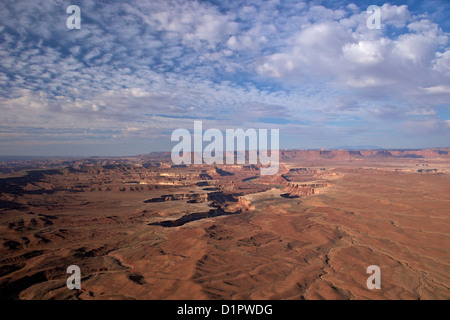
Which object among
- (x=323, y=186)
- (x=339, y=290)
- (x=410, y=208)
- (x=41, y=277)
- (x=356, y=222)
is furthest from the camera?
(x=323, y=186)

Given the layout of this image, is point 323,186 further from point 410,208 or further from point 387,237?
point 387,237

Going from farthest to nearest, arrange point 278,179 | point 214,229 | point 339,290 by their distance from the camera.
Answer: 1. point 278,179
2. point 214,229
3. point 339,290

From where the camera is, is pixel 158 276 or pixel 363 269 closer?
pixel 158 276

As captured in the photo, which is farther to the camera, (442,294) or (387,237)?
(387,237)

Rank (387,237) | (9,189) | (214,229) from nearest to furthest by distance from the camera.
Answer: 1. (387,237)
2. (214,229)
3. (9,189)
